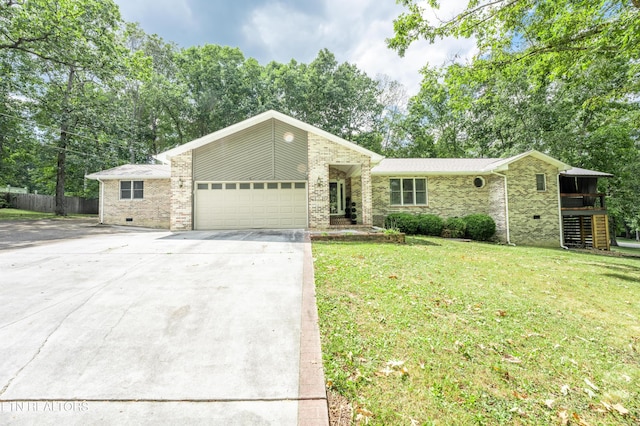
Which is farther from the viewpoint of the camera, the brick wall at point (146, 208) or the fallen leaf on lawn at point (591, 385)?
the brick wall at point (146, 208)

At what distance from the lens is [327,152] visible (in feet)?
40.0

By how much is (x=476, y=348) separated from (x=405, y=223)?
35.8ft

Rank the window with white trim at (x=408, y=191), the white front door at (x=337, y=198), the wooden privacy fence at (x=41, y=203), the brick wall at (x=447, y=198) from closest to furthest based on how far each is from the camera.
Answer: the brick wall at (x=447, y=198) → the window with white trim at (x=408, y=191) → the white front door at (x=337, y=198) → the wooden privacy fence at (x=41, y=203)

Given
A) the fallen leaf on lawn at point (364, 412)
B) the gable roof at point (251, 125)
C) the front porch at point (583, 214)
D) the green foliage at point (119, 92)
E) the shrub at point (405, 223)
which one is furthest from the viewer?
the front porch at point (583, 214)

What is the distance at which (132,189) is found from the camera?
52.5 feet

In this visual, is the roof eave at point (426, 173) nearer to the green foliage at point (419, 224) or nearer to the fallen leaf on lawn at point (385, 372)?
the green foliage at point (419, 224)

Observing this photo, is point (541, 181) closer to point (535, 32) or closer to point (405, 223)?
point (405, 223)

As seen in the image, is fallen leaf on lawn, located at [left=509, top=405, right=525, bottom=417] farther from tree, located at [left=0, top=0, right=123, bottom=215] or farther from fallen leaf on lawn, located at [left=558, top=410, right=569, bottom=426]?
tree, located at [left=0, top=0, right=123, bottom=215]

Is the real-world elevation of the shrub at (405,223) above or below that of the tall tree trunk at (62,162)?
below

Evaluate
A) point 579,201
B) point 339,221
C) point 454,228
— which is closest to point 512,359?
point 339,221

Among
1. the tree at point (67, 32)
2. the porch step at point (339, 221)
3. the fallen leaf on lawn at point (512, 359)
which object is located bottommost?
the fallen leaf on lawn at point (512, 359)

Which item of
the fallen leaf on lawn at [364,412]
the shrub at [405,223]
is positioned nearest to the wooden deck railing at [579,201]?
the shrub at [405,223]

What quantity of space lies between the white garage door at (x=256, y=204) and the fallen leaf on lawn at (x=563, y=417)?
10809 mm

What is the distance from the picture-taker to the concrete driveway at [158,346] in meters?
2.17
